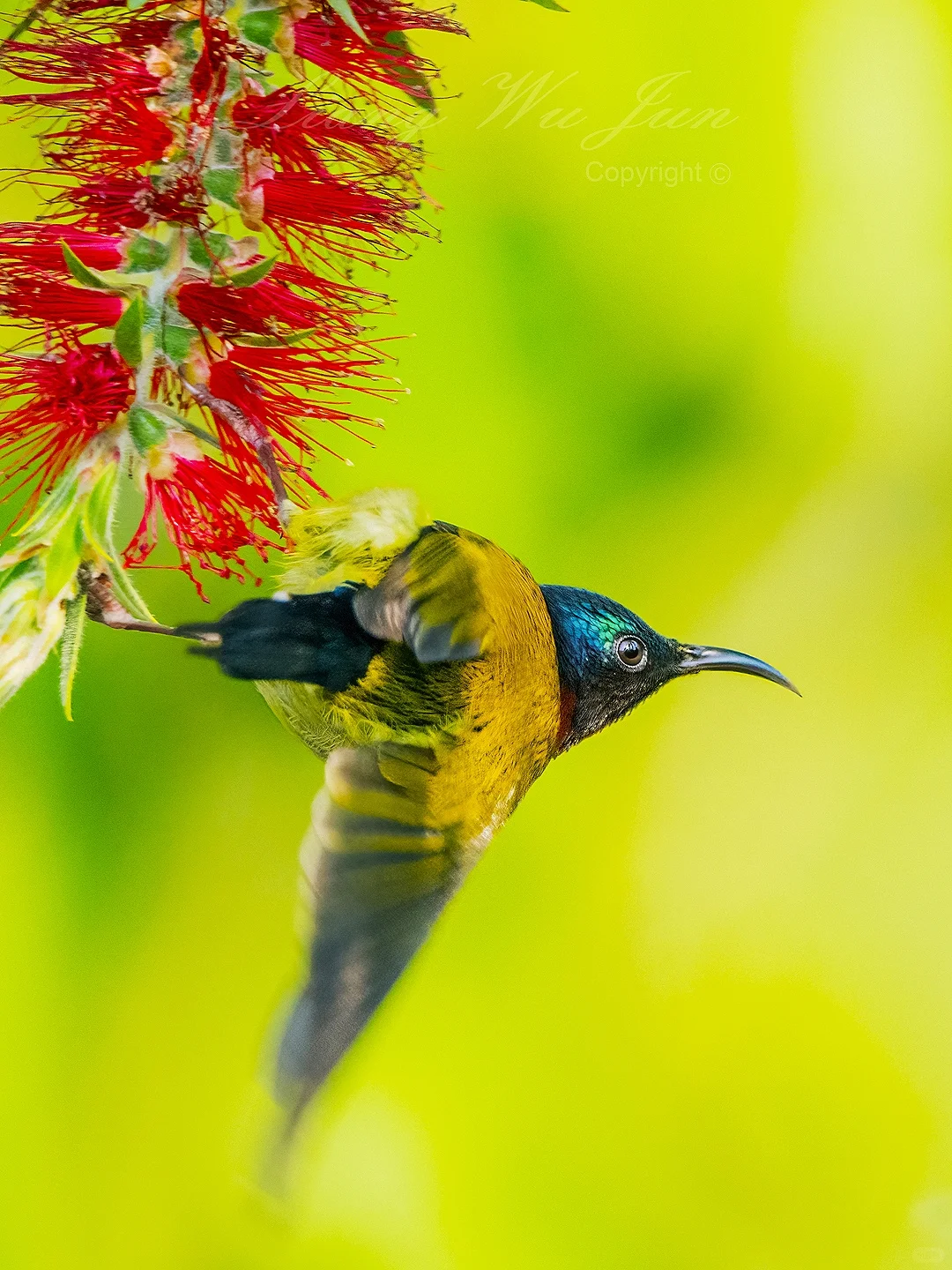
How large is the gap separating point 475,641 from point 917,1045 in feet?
2.72

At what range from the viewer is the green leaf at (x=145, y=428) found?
0.44 meters

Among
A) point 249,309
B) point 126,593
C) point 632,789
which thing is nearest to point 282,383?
point 249,309

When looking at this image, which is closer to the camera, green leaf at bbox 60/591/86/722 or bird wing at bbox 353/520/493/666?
green leaf at bbox 60/591/86/722

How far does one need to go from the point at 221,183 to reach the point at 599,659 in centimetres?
34

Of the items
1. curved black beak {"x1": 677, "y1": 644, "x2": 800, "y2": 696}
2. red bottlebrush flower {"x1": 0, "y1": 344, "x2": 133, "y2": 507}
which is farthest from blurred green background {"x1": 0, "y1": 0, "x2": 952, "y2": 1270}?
red bottlebrush flower {"x1": 0, "y1": 344, "x2": 133, "y2": 507}

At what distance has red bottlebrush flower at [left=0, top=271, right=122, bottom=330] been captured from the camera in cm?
49

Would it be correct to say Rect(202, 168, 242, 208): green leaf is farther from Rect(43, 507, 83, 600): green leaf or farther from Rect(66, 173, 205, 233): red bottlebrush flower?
Rect(43, 507, 83, 600): green leaf

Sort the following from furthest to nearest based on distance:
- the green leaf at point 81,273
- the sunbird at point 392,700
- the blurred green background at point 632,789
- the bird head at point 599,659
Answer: the blurred green background at point 632,789 < the bird head at point 599,659 < the sunbird at point 392,700 < the green leaf at point 81,273

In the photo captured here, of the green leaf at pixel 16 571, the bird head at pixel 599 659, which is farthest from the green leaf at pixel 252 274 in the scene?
the bird head at pixel 599 659

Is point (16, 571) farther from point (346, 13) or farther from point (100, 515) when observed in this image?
point (346, 13)

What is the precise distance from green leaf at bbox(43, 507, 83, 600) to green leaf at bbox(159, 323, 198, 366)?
0.26 ft

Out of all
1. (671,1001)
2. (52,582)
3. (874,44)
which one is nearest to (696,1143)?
(671,1001)

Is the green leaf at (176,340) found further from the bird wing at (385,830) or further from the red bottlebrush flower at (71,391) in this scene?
the bird wing at (385,830)

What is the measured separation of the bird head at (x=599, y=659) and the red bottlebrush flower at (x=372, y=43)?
300mm
